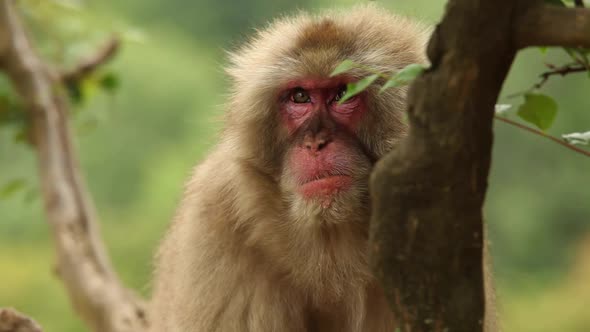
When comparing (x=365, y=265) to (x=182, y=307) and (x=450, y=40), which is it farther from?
(x=450, y=40)

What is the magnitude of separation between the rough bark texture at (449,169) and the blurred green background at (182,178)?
8286 millimetres

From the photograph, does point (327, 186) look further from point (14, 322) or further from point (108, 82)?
point (108, 82)

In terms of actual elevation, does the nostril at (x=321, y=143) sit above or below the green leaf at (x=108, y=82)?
below

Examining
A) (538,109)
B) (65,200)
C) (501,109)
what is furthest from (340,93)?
(65,200)

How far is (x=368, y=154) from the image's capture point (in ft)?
10.5

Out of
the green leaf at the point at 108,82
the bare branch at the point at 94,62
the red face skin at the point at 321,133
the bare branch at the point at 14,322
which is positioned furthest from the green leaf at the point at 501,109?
the green leaf at the point at 108,82

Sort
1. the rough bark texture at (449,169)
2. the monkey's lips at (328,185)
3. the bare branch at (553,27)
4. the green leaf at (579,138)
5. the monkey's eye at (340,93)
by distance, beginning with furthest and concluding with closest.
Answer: the monkey's eye at (340,93), the monkey's lips at (328,185), the green leaf at (579,138), the rough bark texture at (449,169), the bare branch at (553,27)

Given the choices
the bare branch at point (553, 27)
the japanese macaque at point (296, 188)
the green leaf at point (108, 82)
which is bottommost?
the japanese macaque at point (296, 188)

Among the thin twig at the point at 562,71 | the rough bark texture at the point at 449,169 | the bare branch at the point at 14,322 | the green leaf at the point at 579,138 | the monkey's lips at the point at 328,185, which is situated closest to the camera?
the rough bark texture at the point at 449,169

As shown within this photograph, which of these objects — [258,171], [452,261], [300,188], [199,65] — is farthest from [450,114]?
[199,65]

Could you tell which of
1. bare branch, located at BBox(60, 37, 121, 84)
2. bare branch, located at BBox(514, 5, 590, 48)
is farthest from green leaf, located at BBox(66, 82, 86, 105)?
bare branch, located at BBox(514, 5, 590, 48)

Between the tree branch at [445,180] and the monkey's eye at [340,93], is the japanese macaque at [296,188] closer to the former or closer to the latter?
the monkey's eye at [340,93]

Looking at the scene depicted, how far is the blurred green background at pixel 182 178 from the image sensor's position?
39.7ft

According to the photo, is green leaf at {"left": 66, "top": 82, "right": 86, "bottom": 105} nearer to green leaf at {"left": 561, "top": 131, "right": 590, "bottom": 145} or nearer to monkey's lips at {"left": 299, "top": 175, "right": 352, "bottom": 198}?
monkey's lips at {"left": 299, "top": 175, "right": 352, "bottom": 198}
